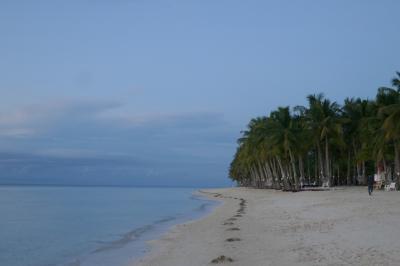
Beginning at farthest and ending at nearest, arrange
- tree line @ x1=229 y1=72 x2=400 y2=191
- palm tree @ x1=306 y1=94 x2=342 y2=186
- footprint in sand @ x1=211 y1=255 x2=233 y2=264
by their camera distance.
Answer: palm tree @ x1=306 y1=94 x2=342 y2=186 < tree line @ x1=229 y1=72 x2=400 y2=191 < footprint in sand @ x1=211 y1=255 x2=233 y2=264

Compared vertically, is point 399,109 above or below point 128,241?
above

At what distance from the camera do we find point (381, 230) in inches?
656

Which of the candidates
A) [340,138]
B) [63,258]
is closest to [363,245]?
[63,258]

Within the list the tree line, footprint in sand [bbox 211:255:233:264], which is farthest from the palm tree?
footprint in sand [bbox 211:255:233:264]

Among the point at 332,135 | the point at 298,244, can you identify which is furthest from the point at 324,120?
the point at 298,244

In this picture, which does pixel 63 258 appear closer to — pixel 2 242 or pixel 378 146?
pixel 2 242

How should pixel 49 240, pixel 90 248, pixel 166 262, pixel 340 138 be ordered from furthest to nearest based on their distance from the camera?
pixel 340 138 → pixel 49 240 → pixel 90 248 → pixel 166 262

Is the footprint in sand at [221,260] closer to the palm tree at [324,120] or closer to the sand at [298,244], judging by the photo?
the sand at [298,244]

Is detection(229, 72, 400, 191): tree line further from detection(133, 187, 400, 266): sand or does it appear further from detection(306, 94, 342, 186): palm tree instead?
detection(133, 187, 400, 266): sand

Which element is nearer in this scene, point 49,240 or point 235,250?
point 235,250

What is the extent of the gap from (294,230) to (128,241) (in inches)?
345

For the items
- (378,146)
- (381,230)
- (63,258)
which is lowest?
(63,258)

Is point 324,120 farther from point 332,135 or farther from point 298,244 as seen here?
point 298,244

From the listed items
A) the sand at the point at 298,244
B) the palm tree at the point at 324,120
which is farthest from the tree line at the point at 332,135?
the sand at the point at 298,244
